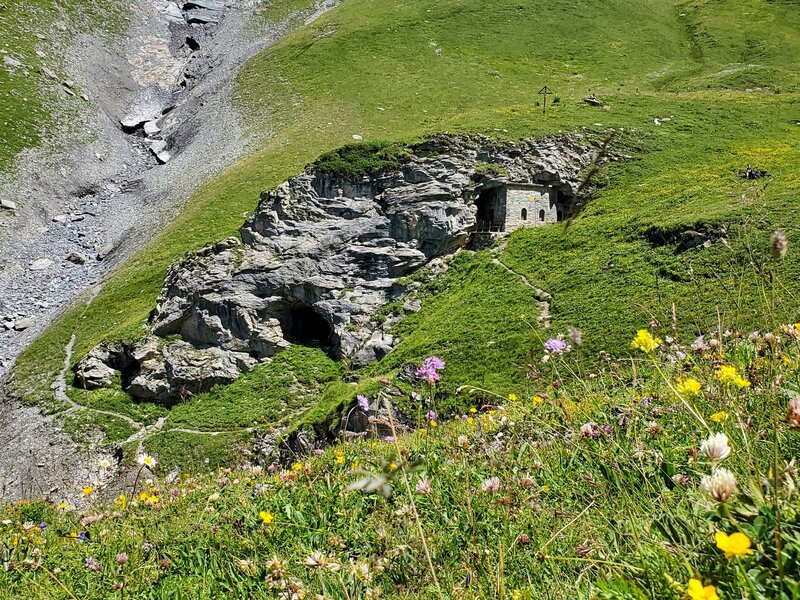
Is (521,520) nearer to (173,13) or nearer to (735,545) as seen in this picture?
(735,545)

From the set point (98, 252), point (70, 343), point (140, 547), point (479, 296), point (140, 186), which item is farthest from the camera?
point (140, 186)

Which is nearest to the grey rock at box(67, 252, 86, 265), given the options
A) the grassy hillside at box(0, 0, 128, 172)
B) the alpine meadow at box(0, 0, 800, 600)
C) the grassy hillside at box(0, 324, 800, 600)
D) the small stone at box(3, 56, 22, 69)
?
the alpine meadow at box(0, 0, 800, 600)

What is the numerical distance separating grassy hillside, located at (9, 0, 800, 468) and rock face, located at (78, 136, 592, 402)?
2.01 metres

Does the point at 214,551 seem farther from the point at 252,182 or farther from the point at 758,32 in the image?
the point at 758,32

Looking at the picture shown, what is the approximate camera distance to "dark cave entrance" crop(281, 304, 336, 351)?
3108cm

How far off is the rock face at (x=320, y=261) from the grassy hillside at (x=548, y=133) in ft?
→ 6.58

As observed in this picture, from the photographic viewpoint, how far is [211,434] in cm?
2417

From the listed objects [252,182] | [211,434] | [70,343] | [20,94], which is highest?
[20,94]

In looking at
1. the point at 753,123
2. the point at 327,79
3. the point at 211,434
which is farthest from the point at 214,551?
the point at 327,79

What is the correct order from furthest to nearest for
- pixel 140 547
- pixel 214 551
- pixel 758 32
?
pixel 758 32 < pixel 140 547 < pixel 214 551

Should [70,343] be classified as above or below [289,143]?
below

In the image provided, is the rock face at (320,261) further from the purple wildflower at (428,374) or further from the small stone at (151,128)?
the small stone at (151,128)

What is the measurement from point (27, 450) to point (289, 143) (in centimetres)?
3595

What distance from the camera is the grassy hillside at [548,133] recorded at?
20.6 meters
